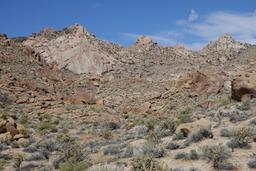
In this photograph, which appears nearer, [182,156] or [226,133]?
[182,156]

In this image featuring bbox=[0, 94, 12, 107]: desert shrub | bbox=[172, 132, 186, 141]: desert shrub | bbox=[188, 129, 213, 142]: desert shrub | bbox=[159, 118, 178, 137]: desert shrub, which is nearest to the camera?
bbox=[188, 129, 213, 142]: desert shrub

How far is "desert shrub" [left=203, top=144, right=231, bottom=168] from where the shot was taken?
11.7 m

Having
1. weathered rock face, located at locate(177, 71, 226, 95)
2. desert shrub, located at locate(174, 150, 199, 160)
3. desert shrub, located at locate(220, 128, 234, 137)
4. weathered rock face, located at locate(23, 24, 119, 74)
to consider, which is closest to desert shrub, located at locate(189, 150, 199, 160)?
desert shrub, located at locate(174, 150, 199, 160)

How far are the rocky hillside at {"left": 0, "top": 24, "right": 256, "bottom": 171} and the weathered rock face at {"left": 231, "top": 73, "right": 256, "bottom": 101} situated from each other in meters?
0.06

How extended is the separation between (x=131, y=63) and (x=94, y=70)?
10870 millimetres

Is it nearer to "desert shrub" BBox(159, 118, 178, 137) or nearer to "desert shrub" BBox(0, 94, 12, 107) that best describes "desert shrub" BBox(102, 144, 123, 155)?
"desert shrub" BBox(159, 118, 178, 137)

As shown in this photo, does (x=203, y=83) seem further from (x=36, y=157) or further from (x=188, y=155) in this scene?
(x=188, y=155)

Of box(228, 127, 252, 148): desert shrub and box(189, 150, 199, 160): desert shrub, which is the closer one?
box(189, 150, 199, 160): desert shrub

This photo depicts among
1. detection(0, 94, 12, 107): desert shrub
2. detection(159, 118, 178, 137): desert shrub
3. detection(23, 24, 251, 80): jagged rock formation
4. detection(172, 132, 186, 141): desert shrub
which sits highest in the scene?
detection(23, 24, 251, 80): jagged rock formation

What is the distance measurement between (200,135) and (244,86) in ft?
39.3

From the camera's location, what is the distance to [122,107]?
44844 millimetres

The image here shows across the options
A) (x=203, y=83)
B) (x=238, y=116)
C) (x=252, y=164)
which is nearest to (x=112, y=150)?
Answer: (x=238, y=116)

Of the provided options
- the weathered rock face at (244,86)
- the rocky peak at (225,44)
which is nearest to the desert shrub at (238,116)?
the weathered rock face at (244,86)

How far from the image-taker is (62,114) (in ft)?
117
